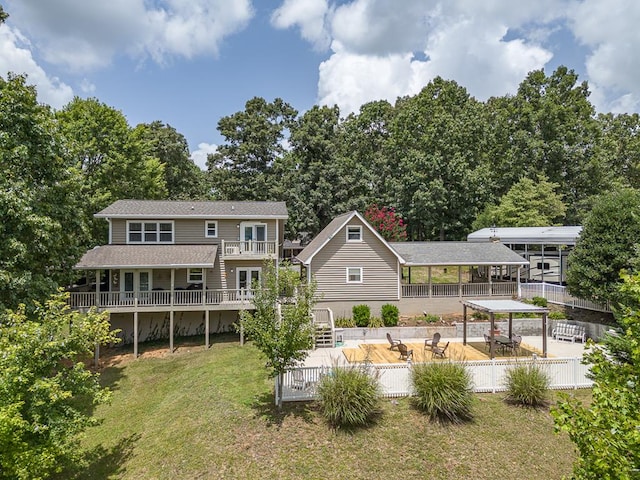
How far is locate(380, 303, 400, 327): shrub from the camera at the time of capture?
19.8 m

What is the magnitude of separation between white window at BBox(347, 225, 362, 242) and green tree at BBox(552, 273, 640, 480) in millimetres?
16473

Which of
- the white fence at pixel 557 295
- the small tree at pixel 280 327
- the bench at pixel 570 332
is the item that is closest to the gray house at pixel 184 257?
the small tree at pixel 280 327

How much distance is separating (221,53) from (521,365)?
1974 centimetres

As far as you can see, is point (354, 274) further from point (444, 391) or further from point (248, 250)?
point (444, 391)

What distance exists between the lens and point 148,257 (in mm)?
19219

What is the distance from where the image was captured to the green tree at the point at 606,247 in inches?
675

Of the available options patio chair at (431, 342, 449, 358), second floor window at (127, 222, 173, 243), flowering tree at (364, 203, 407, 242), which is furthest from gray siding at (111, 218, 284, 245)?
flowering tree at (364, 203, 407, 242)

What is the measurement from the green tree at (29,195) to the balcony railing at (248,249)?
772 centimetres

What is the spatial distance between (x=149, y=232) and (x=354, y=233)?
40.0 ft

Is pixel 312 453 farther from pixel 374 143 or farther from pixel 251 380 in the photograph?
pixel 374 143

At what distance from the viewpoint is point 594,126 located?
128ft

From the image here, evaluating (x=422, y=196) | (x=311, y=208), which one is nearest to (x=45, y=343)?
(x=311, y=208)

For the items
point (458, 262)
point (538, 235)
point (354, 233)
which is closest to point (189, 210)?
point (354, 233)

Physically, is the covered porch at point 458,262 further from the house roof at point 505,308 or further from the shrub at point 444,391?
the shrub at point 444,391
